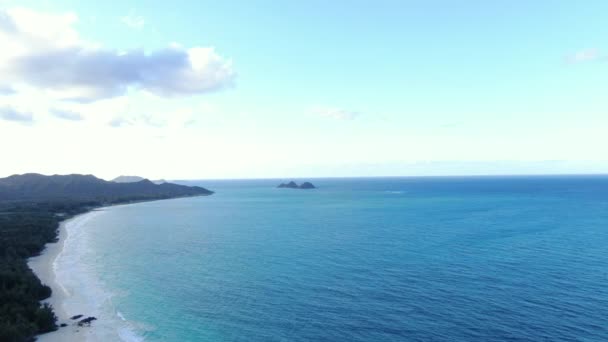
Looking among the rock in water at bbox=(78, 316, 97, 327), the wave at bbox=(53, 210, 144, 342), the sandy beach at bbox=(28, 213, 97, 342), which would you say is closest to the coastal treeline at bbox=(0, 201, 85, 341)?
the sandy beach at bbox=(28, 213, 97, 342)

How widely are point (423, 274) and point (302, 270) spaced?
49.5 ft

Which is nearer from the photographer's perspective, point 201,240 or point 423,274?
point 423,274

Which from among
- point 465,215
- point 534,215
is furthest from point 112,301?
point 534,215

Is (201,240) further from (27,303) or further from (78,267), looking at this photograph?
(27,303)

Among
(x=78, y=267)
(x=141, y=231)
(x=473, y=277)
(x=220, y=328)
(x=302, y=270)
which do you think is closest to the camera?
(x=220, y=328)

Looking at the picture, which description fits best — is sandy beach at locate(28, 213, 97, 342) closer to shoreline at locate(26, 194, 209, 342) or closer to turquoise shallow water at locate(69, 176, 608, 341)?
shoreline at locate(26, 194, 209, 342)

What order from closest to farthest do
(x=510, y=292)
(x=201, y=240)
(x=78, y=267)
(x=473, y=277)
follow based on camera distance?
(x=510, y=292), (x=473, y=277), (x=78, y=267), (x=201, y=240)

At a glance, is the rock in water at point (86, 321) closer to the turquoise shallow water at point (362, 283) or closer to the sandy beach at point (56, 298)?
the sandy beach at point (56, 298)

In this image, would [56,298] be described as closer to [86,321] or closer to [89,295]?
[89,295]

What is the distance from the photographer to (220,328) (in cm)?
3353

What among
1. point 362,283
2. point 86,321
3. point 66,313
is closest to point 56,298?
point 66,313

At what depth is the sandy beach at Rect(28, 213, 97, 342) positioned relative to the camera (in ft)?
106

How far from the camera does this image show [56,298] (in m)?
42.7

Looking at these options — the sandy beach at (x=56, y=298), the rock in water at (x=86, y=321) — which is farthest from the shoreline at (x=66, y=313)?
the rock in water at (x=86, y=321)
